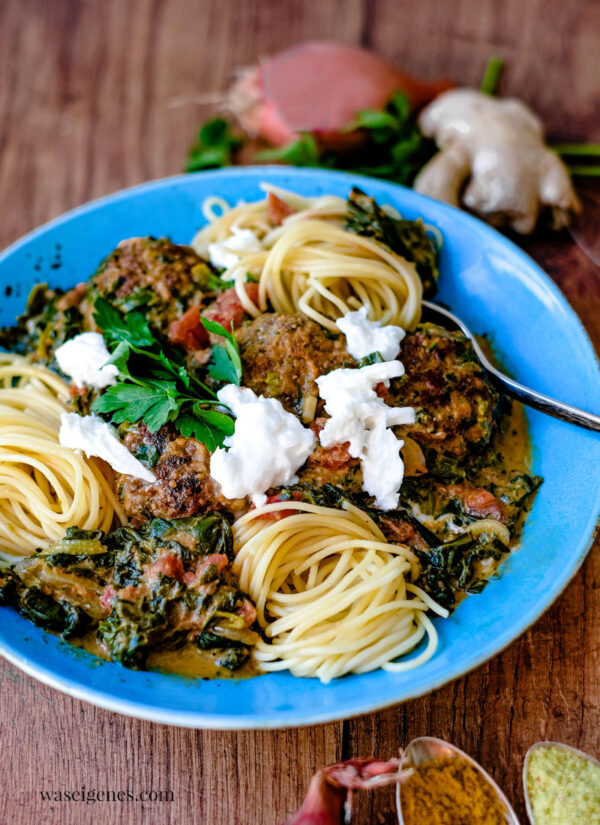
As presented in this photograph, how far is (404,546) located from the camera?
473cm

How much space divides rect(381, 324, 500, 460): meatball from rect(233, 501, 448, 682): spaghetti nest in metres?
0.71

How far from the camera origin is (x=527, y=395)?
504 cm

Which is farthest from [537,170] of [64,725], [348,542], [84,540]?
[64,725]

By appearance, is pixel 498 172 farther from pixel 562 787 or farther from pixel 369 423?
pixel 562 787

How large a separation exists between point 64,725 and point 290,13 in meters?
7.19

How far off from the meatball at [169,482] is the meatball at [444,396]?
1223mm

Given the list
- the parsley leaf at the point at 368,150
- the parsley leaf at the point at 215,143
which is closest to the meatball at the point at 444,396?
the parsley leaf at the point at 368,150

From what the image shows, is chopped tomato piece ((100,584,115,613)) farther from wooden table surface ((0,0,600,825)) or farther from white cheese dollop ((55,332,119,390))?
white cheese dollop ((55,332,119,390))

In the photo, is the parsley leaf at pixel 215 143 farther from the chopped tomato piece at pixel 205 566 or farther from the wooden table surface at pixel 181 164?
the chopped tomato piece at pixel 205 566

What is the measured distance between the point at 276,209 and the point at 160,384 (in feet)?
5.99

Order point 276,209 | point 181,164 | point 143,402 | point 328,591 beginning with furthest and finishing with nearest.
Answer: point 181,164 → point 276,209 → point 143,402 → point 328,591

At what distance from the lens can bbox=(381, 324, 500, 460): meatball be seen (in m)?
4.87

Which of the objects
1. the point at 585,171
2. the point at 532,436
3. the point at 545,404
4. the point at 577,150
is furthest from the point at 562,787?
the point at 577,150

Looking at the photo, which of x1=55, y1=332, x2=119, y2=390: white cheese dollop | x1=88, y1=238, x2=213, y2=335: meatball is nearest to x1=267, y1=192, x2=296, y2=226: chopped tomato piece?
x1=88, y1=238, x2=213, y2=335: meatball
